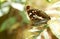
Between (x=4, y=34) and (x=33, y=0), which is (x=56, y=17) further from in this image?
(x=4, y=34)

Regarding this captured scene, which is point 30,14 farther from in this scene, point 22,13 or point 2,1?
point 2,1

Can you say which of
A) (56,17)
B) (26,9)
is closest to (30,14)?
(26,9)

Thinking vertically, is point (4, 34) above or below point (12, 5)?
below

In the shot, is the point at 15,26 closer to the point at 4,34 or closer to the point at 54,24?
the point at 4,34

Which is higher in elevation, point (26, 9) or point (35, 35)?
point (26, 9)

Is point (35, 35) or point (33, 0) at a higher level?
point (33, 0)

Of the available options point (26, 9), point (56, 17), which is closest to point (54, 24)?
point (56, 17)

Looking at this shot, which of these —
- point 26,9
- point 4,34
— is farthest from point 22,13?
point 4,34

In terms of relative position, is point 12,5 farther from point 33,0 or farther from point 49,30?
point 49,30

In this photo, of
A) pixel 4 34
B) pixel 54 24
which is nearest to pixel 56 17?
pixel 54 24
